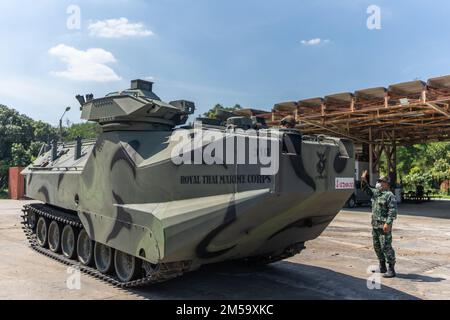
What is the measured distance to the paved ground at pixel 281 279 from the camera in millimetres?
6473

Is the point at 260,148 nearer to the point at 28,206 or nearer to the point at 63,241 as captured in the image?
the point at 63,241

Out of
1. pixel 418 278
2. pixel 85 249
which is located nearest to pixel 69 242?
pixel 85 249

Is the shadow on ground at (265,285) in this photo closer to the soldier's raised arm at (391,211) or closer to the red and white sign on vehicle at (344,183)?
the soldier's raised arm at (391,211)

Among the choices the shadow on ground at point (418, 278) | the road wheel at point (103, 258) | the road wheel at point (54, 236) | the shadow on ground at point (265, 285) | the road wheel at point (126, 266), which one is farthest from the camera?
the road wheel at point (54, 236)

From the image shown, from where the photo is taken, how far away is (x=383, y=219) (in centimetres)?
780

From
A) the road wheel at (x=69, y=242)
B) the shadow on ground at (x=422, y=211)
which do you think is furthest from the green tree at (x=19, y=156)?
the road wheel at (x=69, y=242)

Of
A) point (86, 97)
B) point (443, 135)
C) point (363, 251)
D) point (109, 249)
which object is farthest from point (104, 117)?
point (443, 135)

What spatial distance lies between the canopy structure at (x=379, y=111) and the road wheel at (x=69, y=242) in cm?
1474

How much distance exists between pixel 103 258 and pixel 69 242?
1.65 m

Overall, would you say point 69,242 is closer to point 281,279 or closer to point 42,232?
point 42,232

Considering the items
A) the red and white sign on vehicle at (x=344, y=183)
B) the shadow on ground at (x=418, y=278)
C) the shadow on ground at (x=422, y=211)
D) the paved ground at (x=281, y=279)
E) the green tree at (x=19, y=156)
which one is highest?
the green tree at (x=19, y=156)

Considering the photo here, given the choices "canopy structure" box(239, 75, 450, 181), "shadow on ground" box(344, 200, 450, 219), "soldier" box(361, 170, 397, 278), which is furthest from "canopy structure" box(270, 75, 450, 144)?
"soldier" box(361, 170, 397, 278)

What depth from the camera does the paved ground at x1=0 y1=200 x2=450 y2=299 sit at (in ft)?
21.2

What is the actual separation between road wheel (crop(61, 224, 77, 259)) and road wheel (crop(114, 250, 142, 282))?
1.87 m
